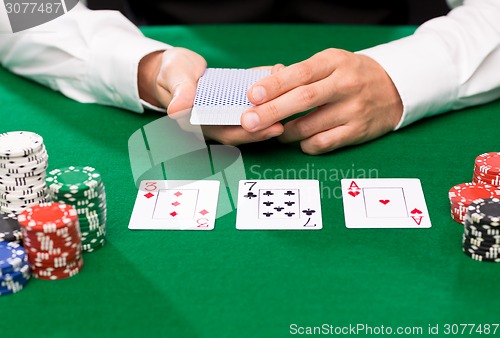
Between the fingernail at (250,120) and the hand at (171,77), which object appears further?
the hand at (171,77)

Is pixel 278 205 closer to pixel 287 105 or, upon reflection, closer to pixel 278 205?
pixel 278 205

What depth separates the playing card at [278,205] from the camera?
1.98m

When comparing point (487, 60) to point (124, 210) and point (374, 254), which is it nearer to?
point (374, 254)

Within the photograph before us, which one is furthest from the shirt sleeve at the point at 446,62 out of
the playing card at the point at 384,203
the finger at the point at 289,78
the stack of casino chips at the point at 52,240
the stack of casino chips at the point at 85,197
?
the stack of casino chips at the point at 52,240

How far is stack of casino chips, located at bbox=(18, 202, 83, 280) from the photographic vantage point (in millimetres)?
1730

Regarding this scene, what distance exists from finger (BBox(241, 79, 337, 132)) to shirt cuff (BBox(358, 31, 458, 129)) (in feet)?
0.85

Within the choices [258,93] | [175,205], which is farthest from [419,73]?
[175,205]

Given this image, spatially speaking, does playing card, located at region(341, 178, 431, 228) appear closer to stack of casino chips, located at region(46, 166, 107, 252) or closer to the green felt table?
the green felt table

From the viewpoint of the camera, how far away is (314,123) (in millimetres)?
2334

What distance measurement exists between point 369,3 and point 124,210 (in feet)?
6.05

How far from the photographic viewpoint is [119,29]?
2738mm

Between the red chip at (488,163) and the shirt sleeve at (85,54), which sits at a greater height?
the red chip at (488,163)

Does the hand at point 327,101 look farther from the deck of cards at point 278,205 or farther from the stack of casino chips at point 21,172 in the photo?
the stack of casino chips at point 21,172

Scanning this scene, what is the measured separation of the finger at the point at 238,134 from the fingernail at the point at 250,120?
2.1 inches
